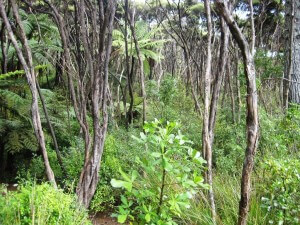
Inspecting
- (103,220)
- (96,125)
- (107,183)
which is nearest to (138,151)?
(107,183)

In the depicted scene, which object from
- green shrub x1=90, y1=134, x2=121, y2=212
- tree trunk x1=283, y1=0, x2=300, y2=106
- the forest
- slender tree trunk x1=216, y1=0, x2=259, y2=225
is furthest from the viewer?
tree trunk x1=283, y1=0, x2=300, y2=106

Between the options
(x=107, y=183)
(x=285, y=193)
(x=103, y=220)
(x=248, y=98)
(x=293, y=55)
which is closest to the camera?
(x=248, y=98)

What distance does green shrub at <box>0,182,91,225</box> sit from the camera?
228cm

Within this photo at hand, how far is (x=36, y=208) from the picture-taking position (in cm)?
239

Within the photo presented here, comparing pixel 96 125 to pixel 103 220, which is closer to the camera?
pixel 96 125

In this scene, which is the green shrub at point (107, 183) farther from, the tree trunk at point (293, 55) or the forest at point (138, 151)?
the tree trunk at point (293, 55)

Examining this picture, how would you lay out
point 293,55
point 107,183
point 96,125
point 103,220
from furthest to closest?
point 293,55 < point 107,183 < point 103,220 < point 96,125

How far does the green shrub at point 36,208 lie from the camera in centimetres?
228

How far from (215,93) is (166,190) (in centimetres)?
123

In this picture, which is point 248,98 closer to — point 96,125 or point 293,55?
point 96,125

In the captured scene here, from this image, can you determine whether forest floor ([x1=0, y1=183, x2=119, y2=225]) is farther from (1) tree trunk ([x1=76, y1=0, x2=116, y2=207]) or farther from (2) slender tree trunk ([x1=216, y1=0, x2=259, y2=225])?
(2) slender tree trunk ([x1=216, y1=0, x2=259, y2=225])

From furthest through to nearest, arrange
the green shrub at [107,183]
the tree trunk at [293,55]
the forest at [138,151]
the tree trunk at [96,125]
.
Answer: the tree trunk at [293,55] → the green shrub at [107,183] → the tree trunk at [96,125] → the forest at [138,151]

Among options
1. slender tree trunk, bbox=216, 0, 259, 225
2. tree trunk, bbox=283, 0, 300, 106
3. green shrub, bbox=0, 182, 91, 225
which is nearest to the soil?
green shrub, bbox=0, 182, 91, 225

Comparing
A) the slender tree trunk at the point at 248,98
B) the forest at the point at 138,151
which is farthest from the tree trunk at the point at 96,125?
the slender tree trunk at the point at 248,98
